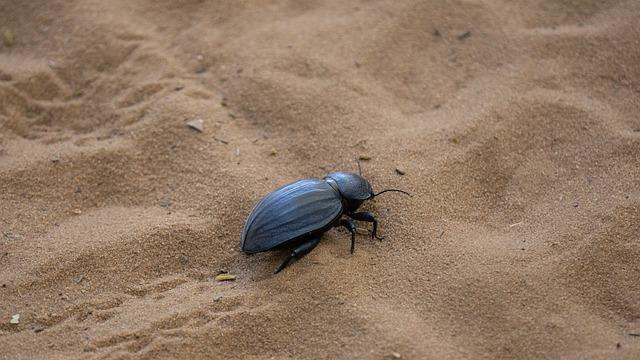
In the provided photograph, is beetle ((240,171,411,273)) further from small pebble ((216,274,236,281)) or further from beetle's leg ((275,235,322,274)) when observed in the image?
small pebble ((216,274,236,281))

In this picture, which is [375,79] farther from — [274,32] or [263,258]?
[263,258]

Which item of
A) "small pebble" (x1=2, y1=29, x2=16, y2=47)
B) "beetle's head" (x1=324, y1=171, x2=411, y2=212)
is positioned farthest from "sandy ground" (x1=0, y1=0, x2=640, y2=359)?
"beetle's head" (x1=324, y1=171, x2=411, y2=212)

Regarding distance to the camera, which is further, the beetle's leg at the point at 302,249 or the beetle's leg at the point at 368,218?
the beetle's leg at the point at 368,218

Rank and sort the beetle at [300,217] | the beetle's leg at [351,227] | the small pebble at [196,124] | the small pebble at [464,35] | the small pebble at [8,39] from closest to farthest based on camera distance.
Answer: the beetle at [300,217], the beetle's leg at [351,227], the small pebble at [196,124], the small pebble at [464,35], the small pebble at [8,39]

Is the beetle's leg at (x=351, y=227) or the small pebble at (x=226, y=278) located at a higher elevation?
the beetle's leg at (x=351, y=227)

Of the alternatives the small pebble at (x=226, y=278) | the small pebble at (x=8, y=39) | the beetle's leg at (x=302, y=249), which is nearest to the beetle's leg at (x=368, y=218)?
the beetle's leg at (x=302, y=249)

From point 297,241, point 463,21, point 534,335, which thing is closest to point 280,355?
point 297,241

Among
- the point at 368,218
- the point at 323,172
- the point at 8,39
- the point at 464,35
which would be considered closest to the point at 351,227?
the point at 368,218

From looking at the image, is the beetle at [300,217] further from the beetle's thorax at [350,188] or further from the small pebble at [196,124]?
the small pebble at [196,124]
